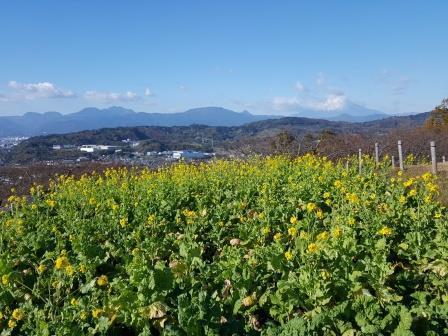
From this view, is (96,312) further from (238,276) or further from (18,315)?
(238,276)

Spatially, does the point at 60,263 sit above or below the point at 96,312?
above

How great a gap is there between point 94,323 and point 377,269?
218cm

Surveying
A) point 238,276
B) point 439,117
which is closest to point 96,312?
point 238,276

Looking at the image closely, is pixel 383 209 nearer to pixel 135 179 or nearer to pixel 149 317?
pixel 149 317

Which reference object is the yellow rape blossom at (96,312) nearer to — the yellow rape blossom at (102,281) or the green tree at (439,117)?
the yellow rape blossom at (102,281)

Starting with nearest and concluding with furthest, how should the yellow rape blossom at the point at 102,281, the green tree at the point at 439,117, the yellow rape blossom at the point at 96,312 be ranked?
the yellow rape blossom at the point at 96,312 → the yellow rape blossom at the point at 102,281 → the green tree at the point at 439,117

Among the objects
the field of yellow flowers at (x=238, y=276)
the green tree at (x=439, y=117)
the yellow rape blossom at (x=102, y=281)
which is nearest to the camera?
the field of yellow flowers at (x=238, y=276)

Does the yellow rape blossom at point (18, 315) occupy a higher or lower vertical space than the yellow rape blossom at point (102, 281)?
lower

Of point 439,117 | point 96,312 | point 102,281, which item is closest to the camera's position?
point 96,312

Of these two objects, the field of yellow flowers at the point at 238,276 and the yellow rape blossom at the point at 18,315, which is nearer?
the field of yellow flowers at the point at 238,276

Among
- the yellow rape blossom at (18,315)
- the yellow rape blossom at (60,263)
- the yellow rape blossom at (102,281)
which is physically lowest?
the yellow rape blossom at (18,315)

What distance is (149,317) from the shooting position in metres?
3.39

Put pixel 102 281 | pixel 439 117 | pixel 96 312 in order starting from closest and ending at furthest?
pixel 96 312 → pixel 102 281 → pixel 439 117

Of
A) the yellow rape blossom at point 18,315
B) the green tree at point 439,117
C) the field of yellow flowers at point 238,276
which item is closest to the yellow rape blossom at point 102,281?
the field of yellow flowers at point 238,276
